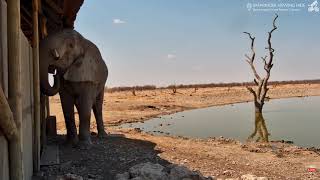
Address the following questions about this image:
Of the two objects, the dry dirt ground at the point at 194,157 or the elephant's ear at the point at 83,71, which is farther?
the elephant's ear at the point at 83,71

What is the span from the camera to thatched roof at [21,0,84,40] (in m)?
9.19

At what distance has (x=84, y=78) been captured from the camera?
1048cm

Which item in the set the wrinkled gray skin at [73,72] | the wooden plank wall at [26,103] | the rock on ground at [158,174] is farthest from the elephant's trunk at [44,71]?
the rock on ground at [158,174]

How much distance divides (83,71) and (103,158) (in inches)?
84.0

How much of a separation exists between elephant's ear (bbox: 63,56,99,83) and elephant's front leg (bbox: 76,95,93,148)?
0.42 m

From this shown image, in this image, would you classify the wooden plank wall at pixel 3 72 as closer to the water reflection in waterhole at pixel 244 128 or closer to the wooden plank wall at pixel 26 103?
the wooden plank wall at pixel 26 103

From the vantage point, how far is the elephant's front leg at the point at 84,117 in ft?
33.8

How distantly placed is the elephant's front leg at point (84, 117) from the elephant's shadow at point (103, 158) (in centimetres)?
25

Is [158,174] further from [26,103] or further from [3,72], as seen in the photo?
[3,72]

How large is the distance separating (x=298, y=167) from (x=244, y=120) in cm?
1539

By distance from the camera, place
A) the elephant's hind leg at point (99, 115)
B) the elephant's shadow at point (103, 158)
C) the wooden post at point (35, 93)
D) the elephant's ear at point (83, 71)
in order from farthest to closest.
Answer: the elephant's hind leg at point (99, 115) < the elephant's ear at point (83, 71) < the elephant's shadow at point (103, 158) < the wooden post at point (35, 93)

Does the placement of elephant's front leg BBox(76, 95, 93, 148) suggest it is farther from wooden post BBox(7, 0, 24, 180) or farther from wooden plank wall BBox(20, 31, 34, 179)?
Answer: wooden post BBox(7, 0, 24, 180)

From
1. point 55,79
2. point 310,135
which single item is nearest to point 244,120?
point 310,135

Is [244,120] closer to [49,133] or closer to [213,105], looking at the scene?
[213,105]
